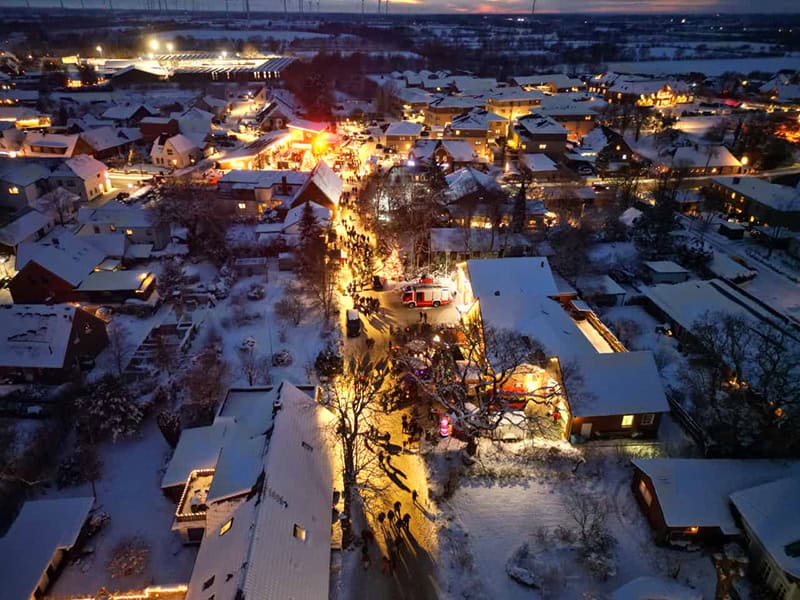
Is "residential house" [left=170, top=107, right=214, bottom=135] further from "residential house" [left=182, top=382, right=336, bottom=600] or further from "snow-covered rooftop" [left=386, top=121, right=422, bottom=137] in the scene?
"residential house" [left=182, top=382, right=336, bottom=600]

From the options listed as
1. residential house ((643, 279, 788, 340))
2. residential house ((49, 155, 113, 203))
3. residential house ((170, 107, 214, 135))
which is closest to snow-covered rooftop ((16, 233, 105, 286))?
residential house ((49, 155, 113, 203))

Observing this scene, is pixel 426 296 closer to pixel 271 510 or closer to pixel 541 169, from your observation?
pixel 271 510

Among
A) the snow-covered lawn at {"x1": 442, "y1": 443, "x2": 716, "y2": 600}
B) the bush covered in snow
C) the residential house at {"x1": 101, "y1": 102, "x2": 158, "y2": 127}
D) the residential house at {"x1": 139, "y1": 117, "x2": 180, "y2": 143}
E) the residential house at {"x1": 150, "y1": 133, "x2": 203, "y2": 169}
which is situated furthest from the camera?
the residential house at {"x1": 101, "y1": 102, "x2": 158, "y2": 127}

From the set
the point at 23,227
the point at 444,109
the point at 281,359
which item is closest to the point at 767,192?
the point at 444,109

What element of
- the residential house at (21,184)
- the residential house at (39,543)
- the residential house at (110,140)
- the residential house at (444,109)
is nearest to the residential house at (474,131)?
the residential house at (444,109)

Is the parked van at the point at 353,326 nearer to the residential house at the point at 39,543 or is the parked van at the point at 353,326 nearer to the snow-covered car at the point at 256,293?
the snow-covered car at the point at 256,293

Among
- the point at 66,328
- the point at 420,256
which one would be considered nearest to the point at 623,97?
the point at 420,256

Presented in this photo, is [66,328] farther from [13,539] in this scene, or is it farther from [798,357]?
[798,357]
